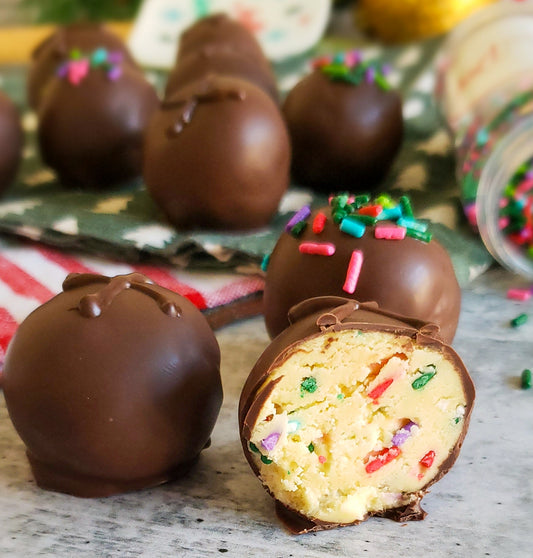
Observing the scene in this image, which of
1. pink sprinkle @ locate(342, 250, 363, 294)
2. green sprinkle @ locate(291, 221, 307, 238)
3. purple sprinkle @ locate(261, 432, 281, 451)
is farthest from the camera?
green sprinkle @ locate(291, 221, 307, 238)

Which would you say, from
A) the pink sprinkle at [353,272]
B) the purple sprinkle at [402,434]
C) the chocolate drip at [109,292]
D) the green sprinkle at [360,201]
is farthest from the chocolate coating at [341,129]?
the purple sprinkle at [402,434]

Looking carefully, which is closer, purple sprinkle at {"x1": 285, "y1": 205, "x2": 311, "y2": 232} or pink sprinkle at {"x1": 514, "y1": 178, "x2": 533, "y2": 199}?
purple sprinkle at {"x1": 285, "y1": 205, "x2": 311, "y2": 232}

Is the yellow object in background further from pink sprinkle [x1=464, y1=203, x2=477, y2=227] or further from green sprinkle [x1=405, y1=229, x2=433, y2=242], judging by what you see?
green sprinkle [x1=405, y1=229, x2=433, y2=242]

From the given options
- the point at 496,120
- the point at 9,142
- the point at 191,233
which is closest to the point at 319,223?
the point at 191,233

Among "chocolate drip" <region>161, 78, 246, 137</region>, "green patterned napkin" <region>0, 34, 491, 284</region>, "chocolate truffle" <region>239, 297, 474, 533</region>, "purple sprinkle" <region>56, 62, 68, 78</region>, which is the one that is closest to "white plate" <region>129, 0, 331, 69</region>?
"green patterned napkin" <region>0, 34, 491, 284</region>

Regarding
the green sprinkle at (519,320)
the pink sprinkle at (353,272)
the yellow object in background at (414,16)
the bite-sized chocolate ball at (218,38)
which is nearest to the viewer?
the pink sprinkle at (353,272)

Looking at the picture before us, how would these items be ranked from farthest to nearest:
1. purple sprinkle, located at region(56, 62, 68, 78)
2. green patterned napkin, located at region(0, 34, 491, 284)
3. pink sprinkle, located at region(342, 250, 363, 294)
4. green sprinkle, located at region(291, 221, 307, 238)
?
purple sprinkle, located at region(56, 62, 68, 78) → green patterned napkin, located at region(0, 34, 491, 284) → green sprinkle, located at region(291, 221, 307, 238) → pink sprinkle, located at region(342, 250, 363, 294)

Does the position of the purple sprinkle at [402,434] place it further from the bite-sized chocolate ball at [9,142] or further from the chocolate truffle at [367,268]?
the bite-sized chocolate ball at [9,142]
